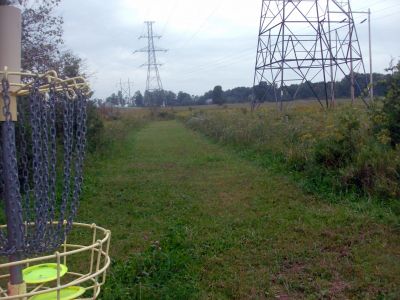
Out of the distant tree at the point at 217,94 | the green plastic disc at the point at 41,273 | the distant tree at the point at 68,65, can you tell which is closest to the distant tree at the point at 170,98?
the distant tree at the point at 217,94

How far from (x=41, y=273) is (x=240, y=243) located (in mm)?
3495

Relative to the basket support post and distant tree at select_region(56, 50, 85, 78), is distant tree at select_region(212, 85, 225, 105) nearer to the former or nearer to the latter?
distant tree at select_region(56, 50, 85, 78)

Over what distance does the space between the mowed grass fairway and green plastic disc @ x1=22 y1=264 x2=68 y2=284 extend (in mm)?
2028

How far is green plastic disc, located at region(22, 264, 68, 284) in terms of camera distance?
6.09ft

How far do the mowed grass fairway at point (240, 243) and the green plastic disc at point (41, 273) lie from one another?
203 centimetres

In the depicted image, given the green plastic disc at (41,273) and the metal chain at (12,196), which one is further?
the green plastic disc at (41,273)

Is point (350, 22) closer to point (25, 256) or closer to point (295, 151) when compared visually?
point (295, 151)

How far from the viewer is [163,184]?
928 centimetres

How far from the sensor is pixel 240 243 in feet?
17.1

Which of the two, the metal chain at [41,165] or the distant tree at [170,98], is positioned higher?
the distant tree at [170,98]

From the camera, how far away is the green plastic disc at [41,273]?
1.86 metres

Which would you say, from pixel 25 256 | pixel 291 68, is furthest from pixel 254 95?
pixel 25 256

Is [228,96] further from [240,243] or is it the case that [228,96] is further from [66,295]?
[66,295]

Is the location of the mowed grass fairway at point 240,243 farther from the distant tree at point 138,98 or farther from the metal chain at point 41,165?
the distant tree at point 138,98
